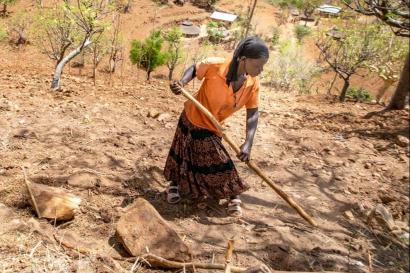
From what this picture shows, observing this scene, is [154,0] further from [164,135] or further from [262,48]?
[262,48]

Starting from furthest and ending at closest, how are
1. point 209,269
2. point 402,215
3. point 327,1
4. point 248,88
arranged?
1. point 327,1
2. point 402,215
3. point 248,88
4. point 209,269

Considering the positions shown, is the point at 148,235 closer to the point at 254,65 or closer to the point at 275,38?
the point at 254,65

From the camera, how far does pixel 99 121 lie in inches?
179

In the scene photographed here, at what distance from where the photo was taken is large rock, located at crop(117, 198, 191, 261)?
8.30 ft

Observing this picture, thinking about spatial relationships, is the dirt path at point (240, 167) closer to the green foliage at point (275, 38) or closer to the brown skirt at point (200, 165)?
the brown skirt at point (200, 165)

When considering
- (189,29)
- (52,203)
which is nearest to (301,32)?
(189,29)

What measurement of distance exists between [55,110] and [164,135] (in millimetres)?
1252

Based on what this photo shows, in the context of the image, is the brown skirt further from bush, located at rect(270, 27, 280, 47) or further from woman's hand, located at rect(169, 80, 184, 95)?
bush, located at rect(270, 27, 280, 47)

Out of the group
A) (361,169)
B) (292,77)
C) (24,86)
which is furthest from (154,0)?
(361,169)

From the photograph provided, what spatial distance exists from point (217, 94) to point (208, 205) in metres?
0.93

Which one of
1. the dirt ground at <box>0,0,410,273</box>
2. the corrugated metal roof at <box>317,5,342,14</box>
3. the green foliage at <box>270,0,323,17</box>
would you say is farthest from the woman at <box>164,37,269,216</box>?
the green foliage at <box>270,0,323,17</box>

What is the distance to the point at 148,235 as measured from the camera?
2.60 meters

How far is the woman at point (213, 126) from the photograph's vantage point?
273 cm

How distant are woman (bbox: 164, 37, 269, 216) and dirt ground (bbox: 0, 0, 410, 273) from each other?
181 mm
